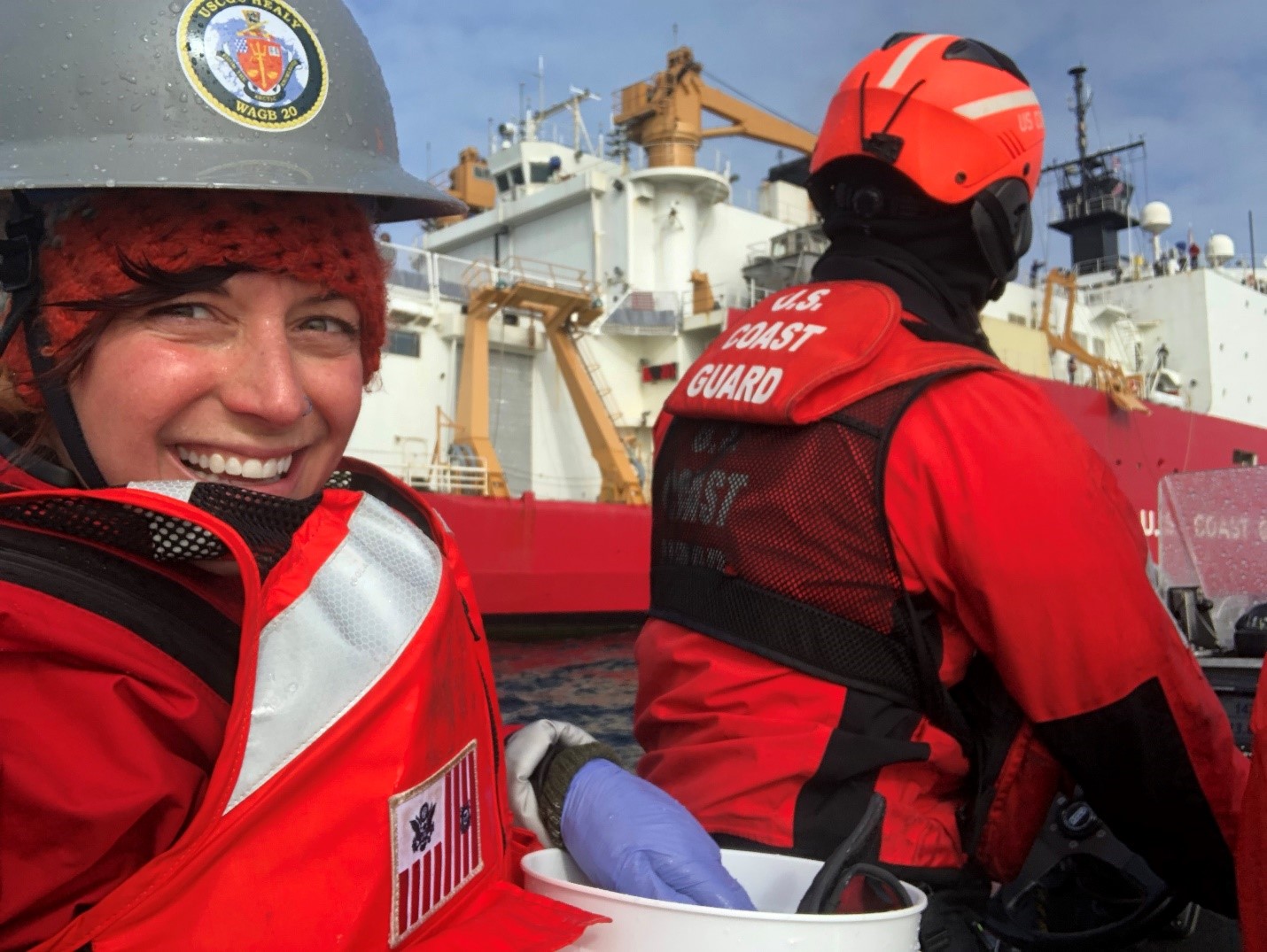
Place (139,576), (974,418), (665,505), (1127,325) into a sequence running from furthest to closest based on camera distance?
(1127,325) → (665,505) → (974,418) → (139,576)

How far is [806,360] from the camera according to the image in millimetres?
1637

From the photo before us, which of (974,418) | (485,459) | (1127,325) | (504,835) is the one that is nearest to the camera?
(504,835)

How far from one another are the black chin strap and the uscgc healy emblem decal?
0.74ft

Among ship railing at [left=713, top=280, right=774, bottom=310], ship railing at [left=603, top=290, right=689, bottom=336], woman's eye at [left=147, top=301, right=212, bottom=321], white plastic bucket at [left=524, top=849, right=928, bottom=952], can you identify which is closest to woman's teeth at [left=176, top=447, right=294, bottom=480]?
woman's eye at [left=147, top=301, right=212, bottom=321]

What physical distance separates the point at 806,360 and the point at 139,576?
108 cm

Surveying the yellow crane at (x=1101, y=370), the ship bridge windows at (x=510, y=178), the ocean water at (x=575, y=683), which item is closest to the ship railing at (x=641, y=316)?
the ship bridge windows at (x=510, y=178)

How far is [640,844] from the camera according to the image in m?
1.16

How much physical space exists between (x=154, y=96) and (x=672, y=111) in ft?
53.5

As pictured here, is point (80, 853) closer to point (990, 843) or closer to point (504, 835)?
point (504, 835)

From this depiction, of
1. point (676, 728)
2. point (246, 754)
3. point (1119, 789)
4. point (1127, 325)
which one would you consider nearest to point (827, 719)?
point (676, 728)

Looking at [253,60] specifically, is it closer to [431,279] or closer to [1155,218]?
[431,279]

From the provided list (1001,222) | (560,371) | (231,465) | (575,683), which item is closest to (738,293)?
(560,371)

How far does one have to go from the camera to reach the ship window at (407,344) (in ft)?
41.8

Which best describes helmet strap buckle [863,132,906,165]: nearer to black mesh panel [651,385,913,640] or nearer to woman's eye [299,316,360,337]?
black mesh panel [651,385,913,640]
